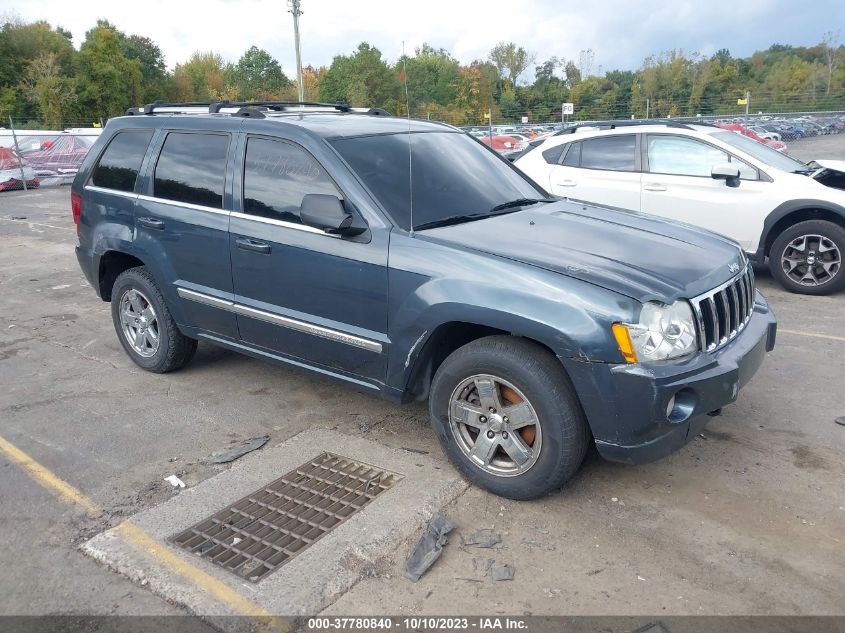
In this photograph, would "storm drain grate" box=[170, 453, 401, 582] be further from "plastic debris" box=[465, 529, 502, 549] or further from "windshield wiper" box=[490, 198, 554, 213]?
"windshield wiper" box=[490, 198, 554, 213]

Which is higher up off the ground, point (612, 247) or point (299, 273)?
point (612, 247)

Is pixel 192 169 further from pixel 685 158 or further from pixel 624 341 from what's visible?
pixel 685 158

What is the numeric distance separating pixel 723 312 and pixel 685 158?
15.2 feet

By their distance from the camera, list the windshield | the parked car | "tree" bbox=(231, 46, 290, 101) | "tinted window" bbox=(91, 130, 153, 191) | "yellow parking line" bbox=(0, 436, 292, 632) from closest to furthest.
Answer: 1. "yellow parking line" bbox=(0, 436, 292, 632)
2. the windshield
3. "tinted window" bbox=(91, 130, 153, 191)
4. the parked car
5. "tree" bbox=(231, 46, 290, 101)

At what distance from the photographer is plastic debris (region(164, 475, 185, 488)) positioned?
386 centimetres

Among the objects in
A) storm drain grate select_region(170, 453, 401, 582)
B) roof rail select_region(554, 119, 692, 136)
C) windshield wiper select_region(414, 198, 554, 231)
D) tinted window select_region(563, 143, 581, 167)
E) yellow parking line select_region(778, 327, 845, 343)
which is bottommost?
storm drain grate select_region(170, 453, 401, 582)

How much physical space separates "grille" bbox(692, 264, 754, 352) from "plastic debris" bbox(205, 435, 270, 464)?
8.35 feet

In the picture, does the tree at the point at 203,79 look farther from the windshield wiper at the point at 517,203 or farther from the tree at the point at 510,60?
the windshield wiper at the point at 517,203

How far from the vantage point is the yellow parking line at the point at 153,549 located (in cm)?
284

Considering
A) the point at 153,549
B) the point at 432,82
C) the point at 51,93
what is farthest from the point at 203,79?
the point at 153,549

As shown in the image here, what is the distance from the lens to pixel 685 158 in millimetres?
7770

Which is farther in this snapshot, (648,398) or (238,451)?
(238,451)

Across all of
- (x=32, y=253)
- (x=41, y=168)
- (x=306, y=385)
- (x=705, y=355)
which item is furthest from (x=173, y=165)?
(x=41, y=168)

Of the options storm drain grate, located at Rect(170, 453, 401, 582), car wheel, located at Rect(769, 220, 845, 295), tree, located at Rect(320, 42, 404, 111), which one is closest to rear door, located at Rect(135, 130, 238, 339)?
storm drain grate, located at Rect(170, 453, 401, 582)
